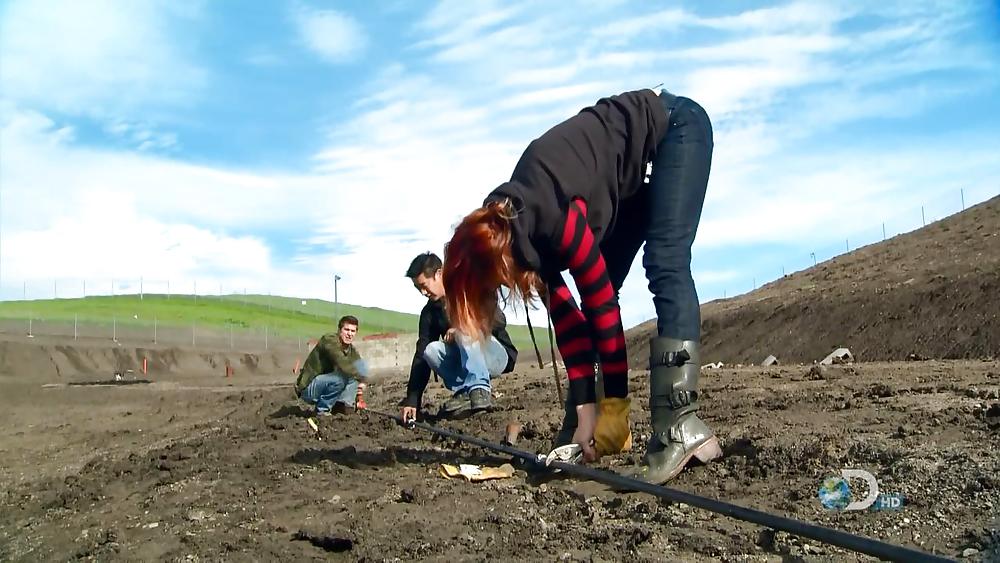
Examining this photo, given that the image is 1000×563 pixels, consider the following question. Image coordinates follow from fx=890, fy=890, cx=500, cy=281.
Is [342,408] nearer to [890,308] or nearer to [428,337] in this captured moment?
[428,337]

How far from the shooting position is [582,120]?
12.8 ft

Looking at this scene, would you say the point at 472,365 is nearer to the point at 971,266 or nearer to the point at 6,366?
the point at 971,266

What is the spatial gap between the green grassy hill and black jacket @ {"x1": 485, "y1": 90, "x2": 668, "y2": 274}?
40.7 m

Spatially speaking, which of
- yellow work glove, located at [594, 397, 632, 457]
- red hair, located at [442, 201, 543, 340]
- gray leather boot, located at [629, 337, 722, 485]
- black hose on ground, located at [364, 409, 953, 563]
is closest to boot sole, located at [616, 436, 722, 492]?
gray leather boot, located at [629, 337, 722, 485]

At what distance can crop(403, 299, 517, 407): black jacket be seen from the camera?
6.80 meters

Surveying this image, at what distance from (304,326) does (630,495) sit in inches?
2071

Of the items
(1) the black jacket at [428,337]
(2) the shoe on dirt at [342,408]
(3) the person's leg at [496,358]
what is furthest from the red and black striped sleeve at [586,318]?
(2) the shoe on dirt at [342,408]

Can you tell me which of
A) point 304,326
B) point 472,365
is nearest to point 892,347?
point 472,365

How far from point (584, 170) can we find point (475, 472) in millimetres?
1527

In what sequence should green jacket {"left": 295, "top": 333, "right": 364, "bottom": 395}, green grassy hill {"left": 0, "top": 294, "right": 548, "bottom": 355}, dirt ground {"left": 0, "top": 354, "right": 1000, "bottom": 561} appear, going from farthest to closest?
1. green grassy hill {"left": 0, "top": 294, "right": 548, "bottom": 355}
2. green jacket {"left": 295, "top": 333, "right": 364, "bottom": 395}
3. dirt ground {"left": 0, "top": 354, "right": 1000, "bottom": 561}

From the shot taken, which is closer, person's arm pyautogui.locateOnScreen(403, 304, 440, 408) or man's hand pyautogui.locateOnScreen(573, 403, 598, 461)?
man's hand pyautogui.locateOnScreen(573, 403, 598, 461)

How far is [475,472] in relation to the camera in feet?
13.9

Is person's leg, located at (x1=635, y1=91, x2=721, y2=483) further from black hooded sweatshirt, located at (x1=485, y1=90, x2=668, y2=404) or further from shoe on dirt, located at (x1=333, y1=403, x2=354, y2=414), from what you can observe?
shoe on dirt, located at (x1=333, y1=403, x2=354, y2=414)

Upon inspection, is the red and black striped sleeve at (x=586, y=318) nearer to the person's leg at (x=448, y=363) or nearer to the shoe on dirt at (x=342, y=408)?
the person's leg at (x=448, y=363)
